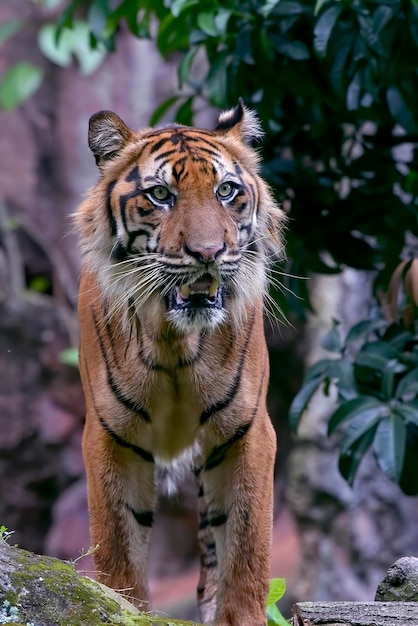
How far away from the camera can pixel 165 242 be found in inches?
133

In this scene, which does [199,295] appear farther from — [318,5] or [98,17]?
[98,17]

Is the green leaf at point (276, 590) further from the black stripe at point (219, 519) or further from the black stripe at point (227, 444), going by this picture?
the black stripe at point (227, 444)

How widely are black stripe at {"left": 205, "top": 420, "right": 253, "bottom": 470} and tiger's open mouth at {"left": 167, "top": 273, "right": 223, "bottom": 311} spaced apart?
1.58 feet

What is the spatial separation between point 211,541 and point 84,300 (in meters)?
1.32

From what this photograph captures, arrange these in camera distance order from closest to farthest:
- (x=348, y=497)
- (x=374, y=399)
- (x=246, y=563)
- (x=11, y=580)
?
(x=11, y=580) → (x=246, y=563) → (x=374, y=399) → (x=348, y=497)

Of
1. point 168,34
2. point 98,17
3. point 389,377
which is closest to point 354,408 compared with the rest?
point 389,377

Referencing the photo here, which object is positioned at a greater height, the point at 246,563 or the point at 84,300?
the point at 84,300

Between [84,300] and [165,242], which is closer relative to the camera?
[165,242]

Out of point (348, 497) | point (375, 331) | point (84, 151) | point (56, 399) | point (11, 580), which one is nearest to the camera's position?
point (11, 580)

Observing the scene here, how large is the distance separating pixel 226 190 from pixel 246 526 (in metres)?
1.16

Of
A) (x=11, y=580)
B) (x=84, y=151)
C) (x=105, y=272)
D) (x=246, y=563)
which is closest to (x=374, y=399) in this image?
(x=246, y=563)

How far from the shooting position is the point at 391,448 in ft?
13.8

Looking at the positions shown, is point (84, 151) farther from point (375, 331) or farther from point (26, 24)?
point (375, 331)

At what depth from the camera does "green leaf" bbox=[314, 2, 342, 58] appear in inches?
160
